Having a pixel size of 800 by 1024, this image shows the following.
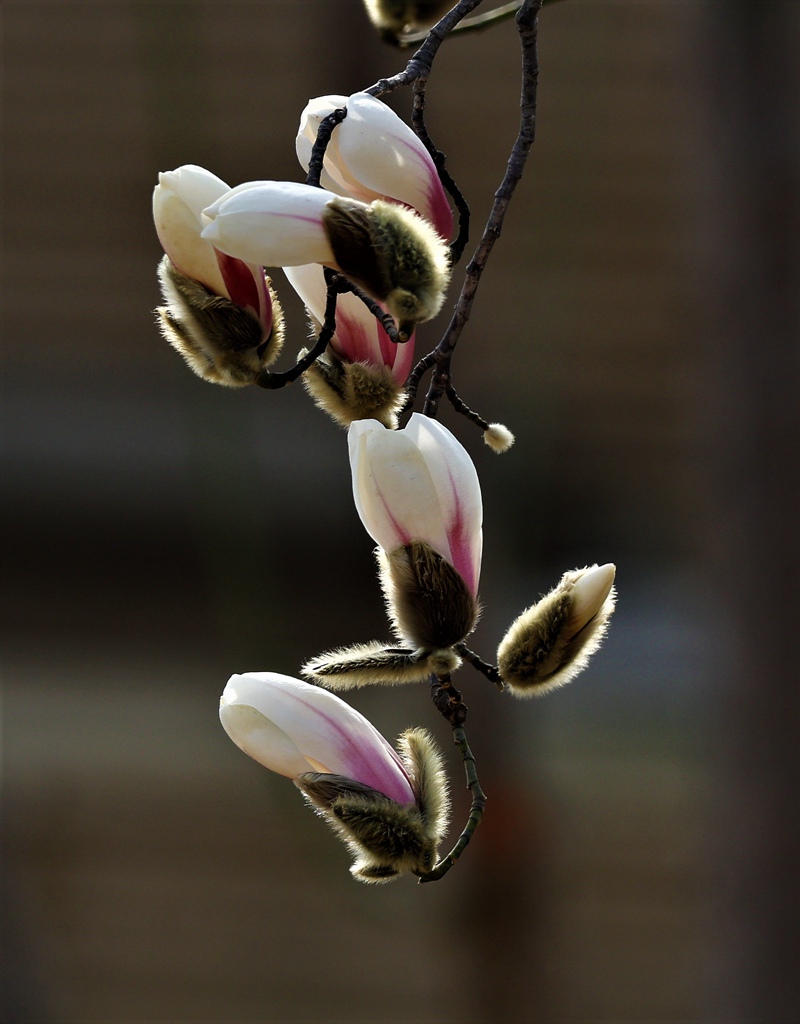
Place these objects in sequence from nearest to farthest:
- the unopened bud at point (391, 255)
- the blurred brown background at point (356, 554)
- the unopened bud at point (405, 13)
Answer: the unopened bud at point (391, 255) → the unopened bud at point (405, 13) → the blurred brown background at point (356, 554)

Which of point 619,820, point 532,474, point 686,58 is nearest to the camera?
point 532,474

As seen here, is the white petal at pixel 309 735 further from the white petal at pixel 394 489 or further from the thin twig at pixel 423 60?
the thin twig at pixel 423 60

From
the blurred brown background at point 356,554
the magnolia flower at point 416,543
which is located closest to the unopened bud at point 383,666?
the magnolia flower at point 416,543

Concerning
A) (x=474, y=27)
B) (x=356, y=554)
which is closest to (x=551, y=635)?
(x=474, y=27)

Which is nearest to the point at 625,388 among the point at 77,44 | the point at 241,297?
the point at 77,44

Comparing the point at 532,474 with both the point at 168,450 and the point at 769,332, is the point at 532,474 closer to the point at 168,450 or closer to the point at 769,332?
the point at 769,332

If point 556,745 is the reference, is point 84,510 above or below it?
above
